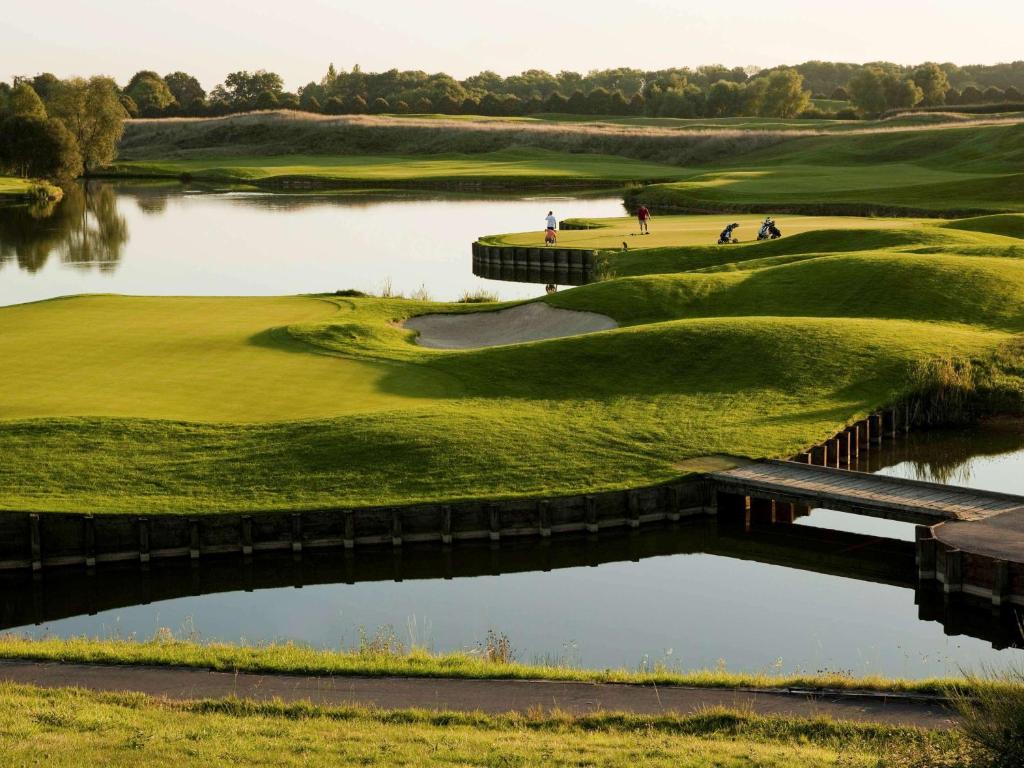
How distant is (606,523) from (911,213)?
2527 inches

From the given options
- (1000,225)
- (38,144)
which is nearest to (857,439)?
(1000,225)

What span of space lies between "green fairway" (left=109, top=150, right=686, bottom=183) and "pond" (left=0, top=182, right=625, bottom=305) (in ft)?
40.4

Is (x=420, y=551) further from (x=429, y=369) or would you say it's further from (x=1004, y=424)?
(x=1004, y=424)

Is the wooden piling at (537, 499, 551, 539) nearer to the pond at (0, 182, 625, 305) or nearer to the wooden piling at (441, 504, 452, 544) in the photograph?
the wooden piling at (441, 504, 452, 544)

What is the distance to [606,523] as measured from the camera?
29.7 metres

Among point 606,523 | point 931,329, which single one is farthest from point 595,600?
point 931,329

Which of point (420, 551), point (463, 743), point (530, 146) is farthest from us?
point (530, 146)

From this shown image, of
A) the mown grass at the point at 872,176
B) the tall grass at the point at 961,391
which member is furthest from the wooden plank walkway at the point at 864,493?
the mown grass at the point at 872,176

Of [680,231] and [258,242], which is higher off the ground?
[680,231]

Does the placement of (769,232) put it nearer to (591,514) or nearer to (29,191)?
(591,514)

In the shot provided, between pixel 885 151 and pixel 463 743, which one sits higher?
pixel 885 151

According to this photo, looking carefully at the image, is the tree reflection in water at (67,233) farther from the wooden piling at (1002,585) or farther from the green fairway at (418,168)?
the wooden piling at (1002,585)

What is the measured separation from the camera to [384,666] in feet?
65.1

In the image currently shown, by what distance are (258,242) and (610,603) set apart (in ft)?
215
